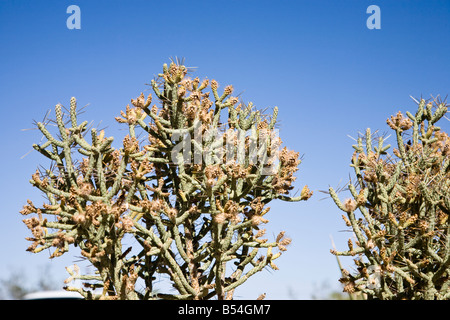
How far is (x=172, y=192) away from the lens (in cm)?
642

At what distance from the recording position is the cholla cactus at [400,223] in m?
6.08

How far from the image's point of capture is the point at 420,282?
6.30 meters

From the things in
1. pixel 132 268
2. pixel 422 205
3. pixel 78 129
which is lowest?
pixel 132 268

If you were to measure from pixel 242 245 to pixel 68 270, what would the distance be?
2128mm

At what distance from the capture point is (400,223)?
595 cm

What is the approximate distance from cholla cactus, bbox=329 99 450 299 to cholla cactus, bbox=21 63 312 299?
3.08ft

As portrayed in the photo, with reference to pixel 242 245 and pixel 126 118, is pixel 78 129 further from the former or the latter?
pixel 242 245

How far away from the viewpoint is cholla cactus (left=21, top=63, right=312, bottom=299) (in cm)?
571

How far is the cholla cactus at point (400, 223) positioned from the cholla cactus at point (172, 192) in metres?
0.94

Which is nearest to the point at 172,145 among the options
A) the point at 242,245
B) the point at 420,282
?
the point at 242,245

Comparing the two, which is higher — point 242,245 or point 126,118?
point 126,118

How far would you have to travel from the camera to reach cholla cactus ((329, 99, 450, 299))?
6.08 metres

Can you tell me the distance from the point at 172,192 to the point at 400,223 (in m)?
2.85
